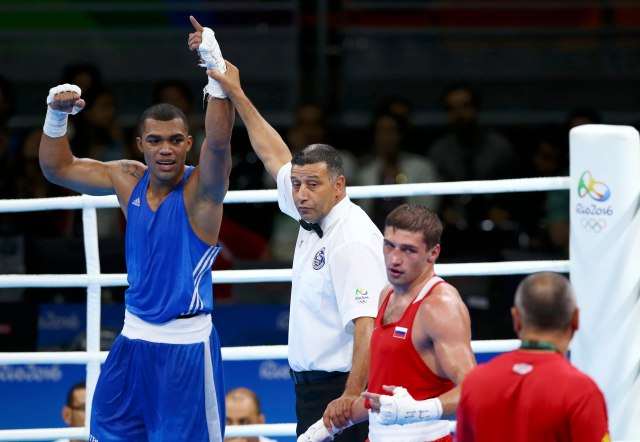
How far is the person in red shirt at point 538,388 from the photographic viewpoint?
8.86 feet

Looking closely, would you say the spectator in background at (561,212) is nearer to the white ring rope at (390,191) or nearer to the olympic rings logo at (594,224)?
the white ring rope at (390,191)

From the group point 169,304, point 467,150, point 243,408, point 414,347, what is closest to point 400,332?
point 414,347

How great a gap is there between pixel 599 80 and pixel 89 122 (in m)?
3.65

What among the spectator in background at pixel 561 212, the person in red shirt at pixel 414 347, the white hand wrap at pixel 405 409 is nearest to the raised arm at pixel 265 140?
the person in red shirt at pixel 414 347

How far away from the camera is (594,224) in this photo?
13.4 feet

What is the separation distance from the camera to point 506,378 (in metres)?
2.78

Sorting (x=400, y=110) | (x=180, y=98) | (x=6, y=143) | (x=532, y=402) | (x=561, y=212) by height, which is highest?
(x=180, y=98)

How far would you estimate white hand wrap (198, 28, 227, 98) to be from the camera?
3904 mm

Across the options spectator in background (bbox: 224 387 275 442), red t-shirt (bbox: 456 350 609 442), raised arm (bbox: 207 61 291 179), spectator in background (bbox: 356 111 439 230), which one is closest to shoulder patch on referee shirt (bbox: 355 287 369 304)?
raised arm (bbox: 207 61 291 179)

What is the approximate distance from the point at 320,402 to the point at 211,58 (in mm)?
1274

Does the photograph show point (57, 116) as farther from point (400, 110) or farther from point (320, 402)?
point (400, 110)

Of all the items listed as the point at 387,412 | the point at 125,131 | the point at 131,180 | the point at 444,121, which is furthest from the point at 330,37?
the point at 387,412

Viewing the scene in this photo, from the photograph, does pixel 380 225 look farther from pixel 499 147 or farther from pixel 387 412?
pixel 387 412

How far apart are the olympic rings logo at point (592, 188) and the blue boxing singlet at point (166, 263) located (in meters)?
1.36
